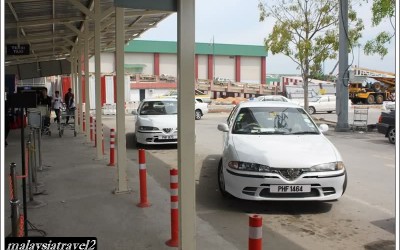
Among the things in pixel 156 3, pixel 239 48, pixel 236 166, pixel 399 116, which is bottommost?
pixel 236 166

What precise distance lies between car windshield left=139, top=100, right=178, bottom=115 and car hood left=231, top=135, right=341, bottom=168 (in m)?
6.88

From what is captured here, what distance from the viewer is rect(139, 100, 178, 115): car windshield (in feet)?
44.8

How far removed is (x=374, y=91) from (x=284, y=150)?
37.6 metres

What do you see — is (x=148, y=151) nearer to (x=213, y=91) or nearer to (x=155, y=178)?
(x=155, y=178)

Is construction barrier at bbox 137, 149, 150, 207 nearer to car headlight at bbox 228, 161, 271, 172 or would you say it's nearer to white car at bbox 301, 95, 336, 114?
car headlight at bbox 228, 161, 271, 172

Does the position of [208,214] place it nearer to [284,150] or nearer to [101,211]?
[284,150]

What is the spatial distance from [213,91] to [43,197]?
45.9 meters

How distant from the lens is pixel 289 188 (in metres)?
5.84

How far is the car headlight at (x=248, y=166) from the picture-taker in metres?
5.92

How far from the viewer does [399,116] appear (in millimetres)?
4043

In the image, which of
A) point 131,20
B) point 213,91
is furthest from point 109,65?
point 131,20

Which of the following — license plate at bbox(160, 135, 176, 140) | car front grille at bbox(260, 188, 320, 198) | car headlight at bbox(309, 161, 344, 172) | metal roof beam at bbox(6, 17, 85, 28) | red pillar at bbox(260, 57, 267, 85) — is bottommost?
car front grille at bbox(260, 188, 320, 198)

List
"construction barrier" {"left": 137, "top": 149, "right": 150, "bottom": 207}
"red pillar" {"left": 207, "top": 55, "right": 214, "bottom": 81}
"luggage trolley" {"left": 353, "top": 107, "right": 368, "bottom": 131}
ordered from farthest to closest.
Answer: "red pillar" {"left": 207, "top": 55, "right": 214, "bottom": 81} < "luggage trolley" {"left": 353, "top": 107, "right": 368, "bottom": 131} < "construction barrier" {"left": 137, "top": 149, "right": 150, "bottom": 207}

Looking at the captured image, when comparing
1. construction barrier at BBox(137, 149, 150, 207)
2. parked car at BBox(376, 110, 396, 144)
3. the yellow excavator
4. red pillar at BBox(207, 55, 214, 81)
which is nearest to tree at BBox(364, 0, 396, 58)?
parked car at BBox(376, 110, 396, 144)
